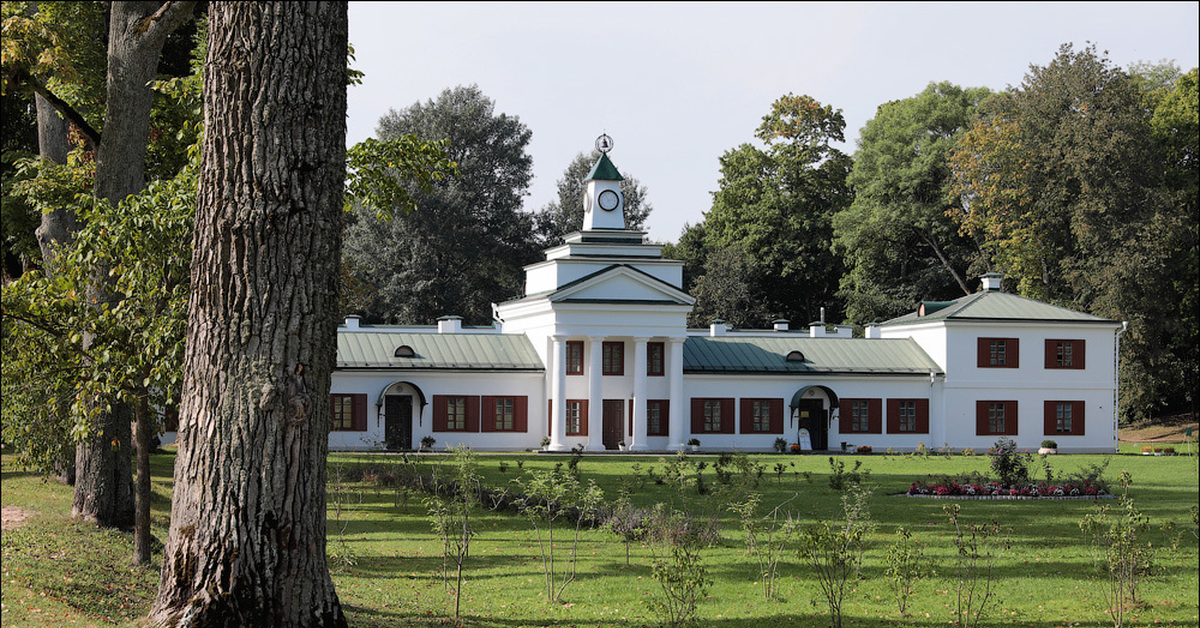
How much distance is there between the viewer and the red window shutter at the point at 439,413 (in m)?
43.9

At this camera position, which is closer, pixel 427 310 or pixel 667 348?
pixel 667 348

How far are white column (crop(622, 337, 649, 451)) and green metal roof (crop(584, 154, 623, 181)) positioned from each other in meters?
8.71

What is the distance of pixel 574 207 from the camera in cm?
7375

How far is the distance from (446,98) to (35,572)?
192 feet

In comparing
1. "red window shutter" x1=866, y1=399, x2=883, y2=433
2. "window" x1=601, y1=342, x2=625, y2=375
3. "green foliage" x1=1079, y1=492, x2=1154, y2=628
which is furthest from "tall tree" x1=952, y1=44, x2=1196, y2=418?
"green foliage" x1=1079, y1=492, x2=1154, y2=628

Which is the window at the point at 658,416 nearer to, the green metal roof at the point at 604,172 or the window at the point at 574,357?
the window at the point at 574,357

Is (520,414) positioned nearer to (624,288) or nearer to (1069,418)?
(624,288)

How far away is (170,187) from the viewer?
40.4 ft

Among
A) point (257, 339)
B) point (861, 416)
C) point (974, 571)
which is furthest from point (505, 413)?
point (257, 339)

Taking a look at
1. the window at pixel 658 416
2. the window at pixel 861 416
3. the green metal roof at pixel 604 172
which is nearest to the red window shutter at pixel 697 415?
the window at pixel 658 416

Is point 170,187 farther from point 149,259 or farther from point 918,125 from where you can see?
point 918,125

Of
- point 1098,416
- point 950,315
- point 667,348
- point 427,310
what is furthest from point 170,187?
point 427,310

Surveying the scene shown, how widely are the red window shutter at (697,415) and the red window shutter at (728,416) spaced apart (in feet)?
2.86

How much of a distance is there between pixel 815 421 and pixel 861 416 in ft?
6.10
